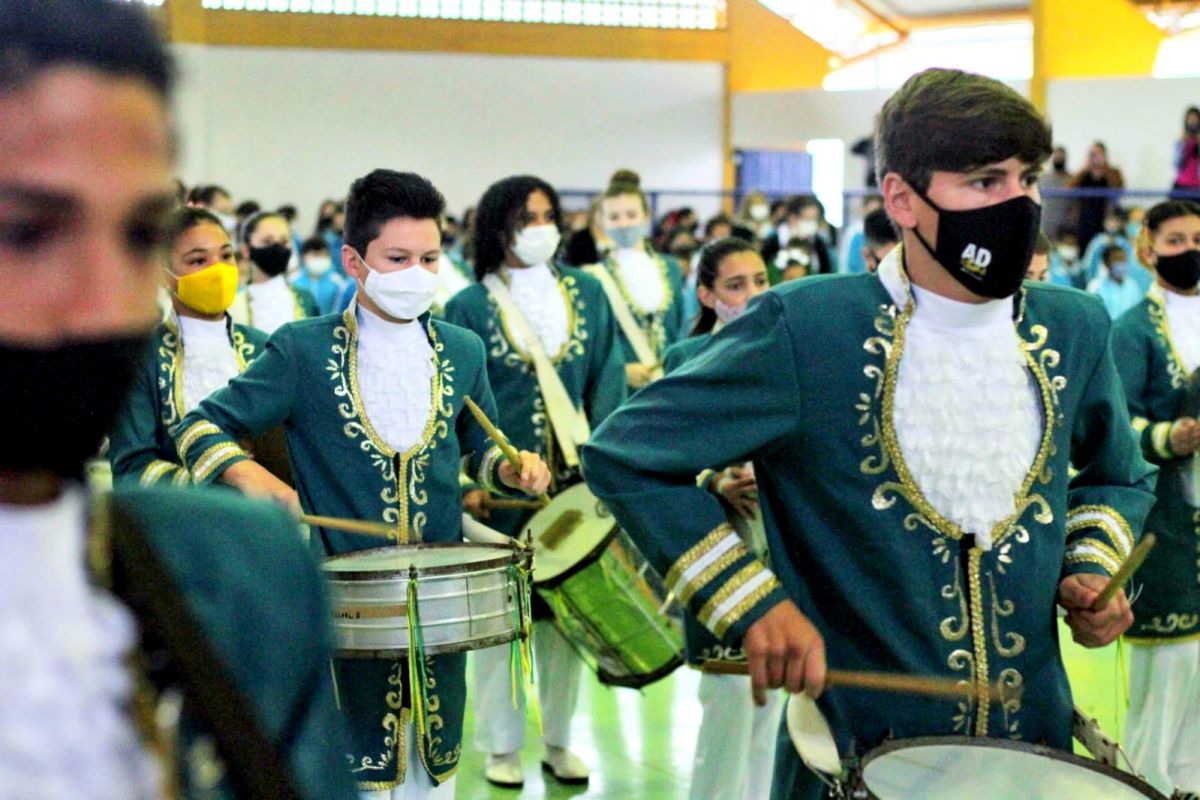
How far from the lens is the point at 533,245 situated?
20.0ft

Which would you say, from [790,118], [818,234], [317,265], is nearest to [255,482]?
[317,265]

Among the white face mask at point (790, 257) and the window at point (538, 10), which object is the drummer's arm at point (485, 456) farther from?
the window at point (538, 10)

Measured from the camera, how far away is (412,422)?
4.18m

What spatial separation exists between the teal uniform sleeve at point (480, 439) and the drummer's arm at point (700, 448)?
5.51 feet

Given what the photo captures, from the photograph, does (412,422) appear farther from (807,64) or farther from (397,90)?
(807,64)

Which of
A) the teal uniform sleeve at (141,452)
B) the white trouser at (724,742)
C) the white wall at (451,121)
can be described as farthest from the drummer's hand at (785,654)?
the white wall at (451,121)

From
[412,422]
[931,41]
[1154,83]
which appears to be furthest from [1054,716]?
[931,41]

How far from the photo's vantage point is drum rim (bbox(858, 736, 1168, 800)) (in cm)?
244

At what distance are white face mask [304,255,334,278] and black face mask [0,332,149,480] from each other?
484 inches

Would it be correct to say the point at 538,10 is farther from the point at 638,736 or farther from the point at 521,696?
the point at 521,696

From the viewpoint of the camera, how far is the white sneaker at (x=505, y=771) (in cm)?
566

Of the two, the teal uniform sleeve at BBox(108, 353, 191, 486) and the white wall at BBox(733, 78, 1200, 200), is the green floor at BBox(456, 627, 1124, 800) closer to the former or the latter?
the teal uniform sleeve at BBox(108, 353, 191, 486)

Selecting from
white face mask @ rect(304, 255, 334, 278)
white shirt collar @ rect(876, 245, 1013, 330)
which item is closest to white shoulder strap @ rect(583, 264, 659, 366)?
white shirt collar @ rect(876, 245, 1013, 330)

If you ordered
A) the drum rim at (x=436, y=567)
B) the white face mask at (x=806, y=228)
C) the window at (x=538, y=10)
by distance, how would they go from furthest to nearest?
the window at (x=538, y=10)
the white face mask at (x=806, y=228)
the drum rim at (x=436, y=567)
